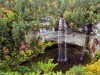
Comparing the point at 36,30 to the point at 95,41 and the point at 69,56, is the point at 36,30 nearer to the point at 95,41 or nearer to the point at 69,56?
the point at 69,56

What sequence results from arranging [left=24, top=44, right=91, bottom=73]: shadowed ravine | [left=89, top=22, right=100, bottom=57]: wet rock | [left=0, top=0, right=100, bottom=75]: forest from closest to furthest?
1. [left=0, top=0, right=100, bottom=75]: forest
2. [left=89, top=22, right=100, bottom=57]: wet rock
3. [left=24, top=44, right=91, bottom=73]: shadowed ravine

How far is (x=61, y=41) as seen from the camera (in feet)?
59.1

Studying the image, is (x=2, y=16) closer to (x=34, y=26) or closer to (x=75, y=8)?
(x=34, y=26)

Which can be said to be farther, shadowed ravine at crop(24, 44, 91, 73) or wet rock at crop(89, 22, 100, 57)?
shadowed ravine at crop(24, 44, 91, 73)

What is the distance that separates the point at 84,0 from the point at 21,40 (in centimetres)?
570

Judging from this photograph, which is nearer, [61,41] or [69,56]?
[61,41]

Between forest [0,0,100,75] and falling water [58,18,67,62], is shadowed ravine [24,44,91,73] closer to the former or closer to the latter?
forest [0,0,100,75]

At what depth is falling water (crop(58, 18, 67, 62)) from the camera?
17.5m

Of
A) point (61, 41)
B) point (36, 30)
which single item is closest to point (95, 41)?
point (61, 41)

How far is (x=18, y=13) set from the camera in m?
17.2

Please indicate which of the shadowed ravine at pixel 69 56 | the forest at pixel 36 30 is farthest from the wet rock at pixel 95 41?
the shadowed ravine at pixel 69 56

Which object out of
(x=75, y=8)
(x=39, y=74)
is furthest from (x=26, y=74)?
(x=75, y=8)

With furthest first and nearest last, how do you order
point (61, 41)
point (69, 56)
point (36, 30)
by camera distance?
point (69, 56) < point (61, 41) < point (36, 30)

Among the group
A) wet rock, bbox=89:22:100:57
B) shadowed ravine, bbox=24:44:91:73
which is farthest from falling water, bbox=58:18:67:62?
wet rock, bbox=89:22:100:57
